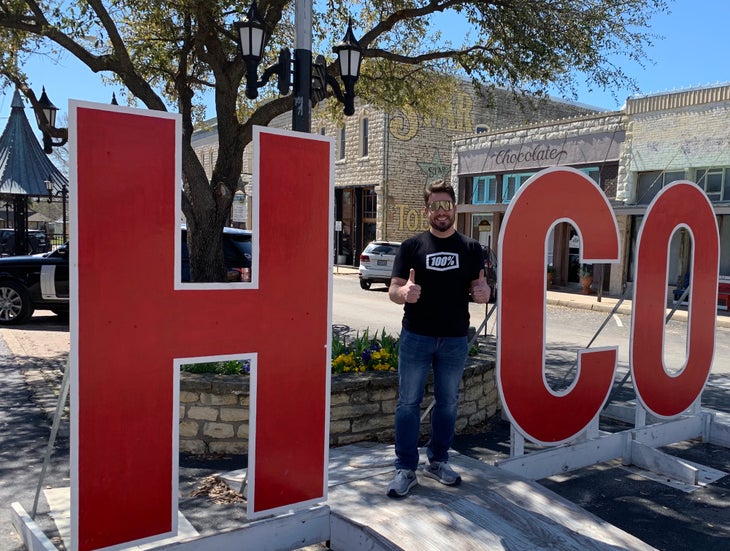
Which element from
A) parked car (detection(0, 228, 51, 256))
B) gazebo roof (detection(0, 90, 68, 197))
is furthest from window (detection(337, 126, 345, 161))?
parked car (detection(0, 228, 51, 256))

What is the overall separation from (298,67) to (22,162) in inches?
733

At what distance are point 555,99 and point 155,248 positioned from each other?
27.8 m

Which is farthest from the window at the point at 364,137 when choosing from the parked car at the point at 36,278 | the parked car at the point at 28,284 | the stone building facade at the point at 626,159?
the parked car at the point at 28,284

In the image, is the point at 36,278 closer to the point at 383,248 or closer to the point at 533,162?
the point at 383,248

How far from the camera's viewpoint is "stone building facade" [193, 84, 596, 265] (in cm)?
2612

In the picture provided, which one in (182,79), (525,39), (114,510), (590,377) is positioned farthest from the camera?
(182,79)

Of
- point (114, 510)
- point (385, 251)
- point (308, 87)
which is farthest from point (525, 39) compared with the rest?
point (385, 251)

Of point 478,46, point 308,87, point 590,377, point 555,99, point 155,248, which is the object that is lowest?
point 590,377

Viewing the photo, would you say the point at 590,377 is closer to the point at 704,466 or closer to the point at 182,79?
the point at 704,466

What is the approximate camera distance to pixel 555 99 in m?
27.9

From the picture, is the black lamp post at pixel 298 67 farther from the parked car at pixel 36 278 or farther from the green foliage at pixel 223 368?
the parked car at pixel 36 278

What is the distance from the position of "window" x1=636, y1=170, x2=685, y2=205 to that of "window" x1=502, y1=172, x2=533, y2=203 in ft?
13.0

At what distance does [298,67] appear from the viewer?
22.0 feet

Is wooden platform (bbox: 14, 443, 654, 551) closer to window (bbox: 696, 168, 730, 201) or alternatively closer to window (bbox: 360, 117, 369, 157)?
window (bbox: 696, 168, 730, 201)
